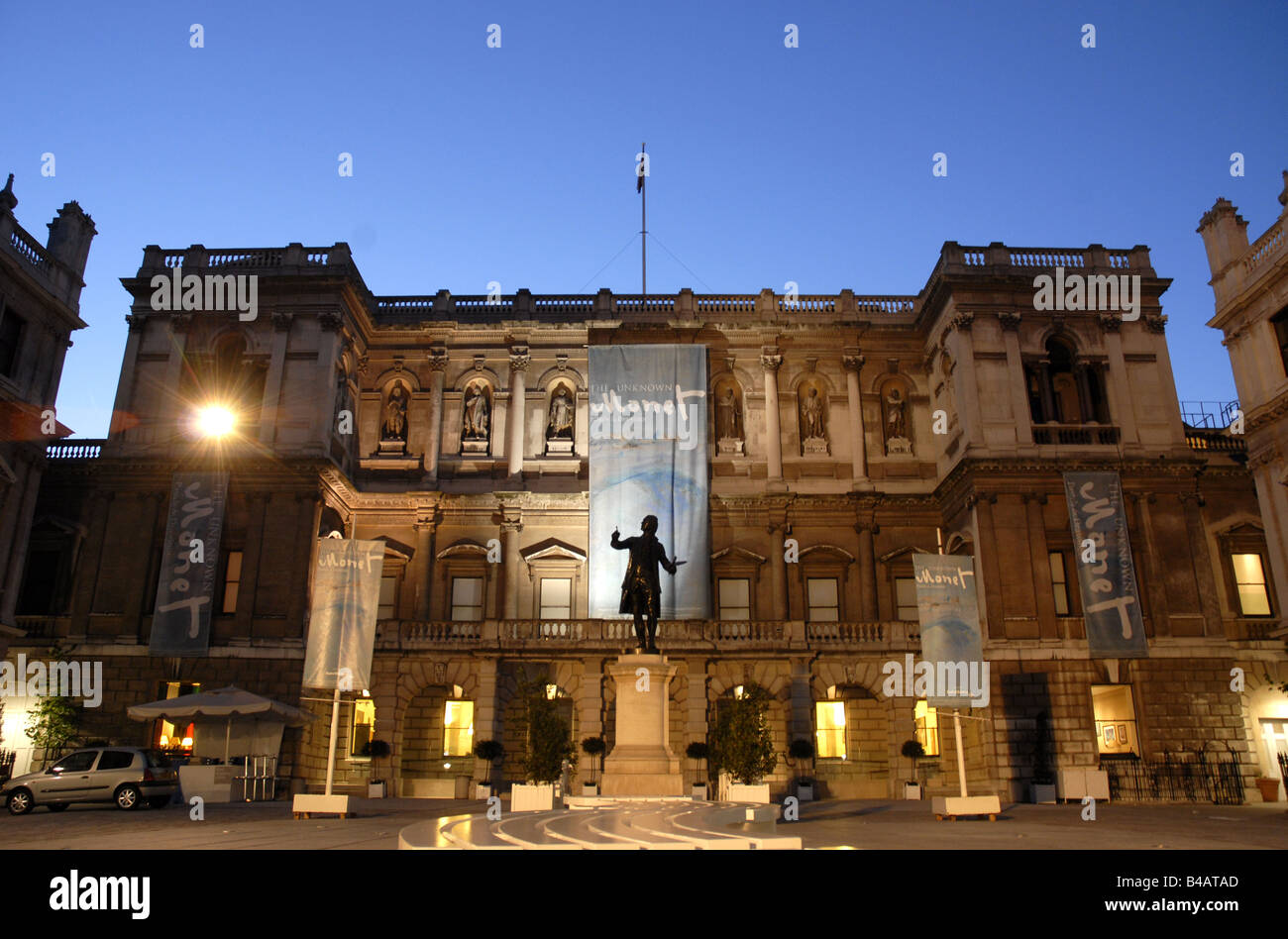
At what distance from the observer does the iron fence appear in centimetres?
2373

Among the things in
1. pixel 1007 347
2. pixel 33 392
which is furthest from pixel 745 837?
pixel 33 392

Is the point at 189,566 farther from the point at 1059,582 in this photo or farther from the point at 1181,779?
the point at 1181,779

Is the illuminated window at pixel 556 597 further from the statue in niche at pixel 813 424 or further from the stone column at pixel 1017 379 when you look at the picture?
the stone column at pixel 1017 379

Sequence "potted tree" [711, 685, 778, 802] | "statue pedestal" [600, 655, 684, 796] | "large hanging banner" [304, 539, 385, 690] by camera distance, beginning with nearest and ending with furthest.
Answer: "statue pedestal" [600, 655, 684, 796] < "large hanging banner" [304, 539, 385, 690] < "potted tree" [711, 685, 778, 802]

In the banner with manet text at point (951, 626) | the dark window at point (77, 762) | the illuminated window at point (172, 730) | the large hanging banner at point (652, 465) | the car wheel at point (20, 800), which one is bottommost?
the car wheel at point (20, 800)

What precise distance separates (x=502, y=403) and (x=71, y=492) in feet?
44.6

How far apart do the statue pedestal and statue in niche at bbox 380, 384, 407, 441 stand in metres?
17.5

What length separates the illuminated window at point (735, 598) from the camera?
2945cm

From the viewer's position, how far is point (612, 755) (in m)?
16.1

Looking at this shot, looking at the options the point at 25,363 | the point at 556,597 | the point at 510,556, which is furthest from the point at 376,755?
the point at 25,363

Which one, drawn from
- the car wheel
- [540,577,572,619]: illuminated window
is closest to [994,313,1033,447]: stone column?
[540,577,572,619]: illuminated window

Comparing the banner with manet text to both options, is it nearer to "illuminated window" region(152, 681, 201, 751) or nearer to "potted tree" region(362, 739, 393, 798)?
"potted tree" region(362, 739, 393, 798)

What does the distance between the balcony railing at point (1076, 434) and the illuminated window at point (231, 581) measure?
23.7 m

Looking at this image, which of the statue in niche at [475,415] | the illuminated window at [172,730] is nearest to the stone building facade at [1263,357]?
the statue in niche at [475,415]
